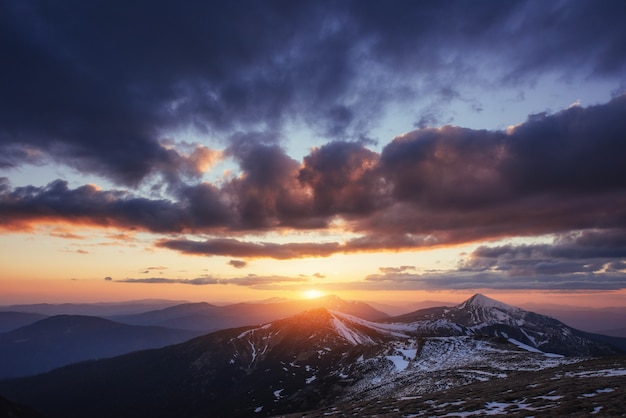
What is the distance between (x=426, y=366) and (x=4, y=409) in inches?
5446

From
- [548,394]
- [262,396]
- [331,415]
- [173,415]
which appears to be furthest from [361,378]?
[173,415]

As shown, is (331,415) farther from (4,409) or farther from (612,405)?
(4,409)

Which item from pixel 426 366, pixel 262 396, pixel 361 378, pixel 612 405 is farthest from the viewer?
pixel 262 396

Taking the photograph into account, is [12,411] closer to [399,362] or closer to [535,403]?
[399,362]

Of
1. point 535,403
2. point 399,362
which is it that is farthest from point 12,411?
point 535,403

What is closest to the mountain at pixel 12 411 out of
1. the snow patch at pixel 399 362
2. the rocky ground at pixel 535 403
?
the snow patch at pixel 399 362

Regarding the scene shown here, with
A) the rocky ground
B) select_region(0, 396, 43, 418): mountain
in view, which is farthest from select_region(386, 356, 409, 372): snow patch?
select_region(0, 396, 43, 418): mountain

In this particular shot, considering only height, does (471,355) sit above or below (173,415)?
above

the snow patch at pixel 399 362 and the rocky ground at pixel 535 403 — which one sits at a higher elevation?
the rocky ground at pixel 535 403

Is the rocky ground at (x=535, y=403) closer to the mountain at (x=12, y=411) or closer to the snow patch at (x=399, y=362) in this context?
the snow patch at (x=399, y=362)

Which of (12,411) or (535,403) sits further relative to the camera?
(12,411)

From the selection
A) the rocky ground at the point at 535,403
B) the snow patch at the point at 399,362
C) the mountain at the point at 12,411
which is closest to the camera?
the rocky ground at the point at 535,403

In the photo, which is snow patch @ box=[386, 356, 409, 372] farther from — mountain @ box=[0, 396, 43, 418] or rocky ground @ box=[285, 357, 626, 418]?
mountain @ box=[0, 396, 43, 418]

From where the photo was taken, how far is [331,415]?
3644cm
